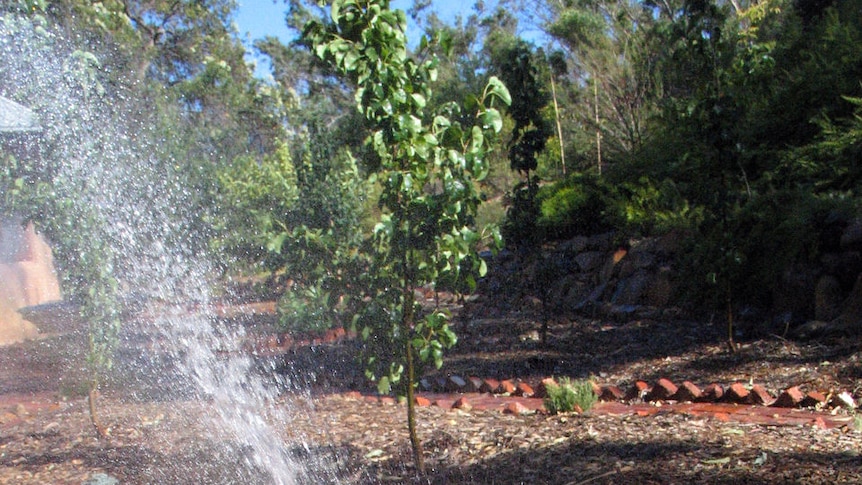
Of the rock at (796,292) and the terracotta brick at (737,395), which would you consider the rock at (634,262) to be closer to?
the rock at (796,292)

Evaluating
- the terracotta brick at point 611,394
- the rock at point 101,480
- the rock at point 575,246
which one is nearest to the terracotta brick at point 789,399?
the terracotta brick at point 611,394

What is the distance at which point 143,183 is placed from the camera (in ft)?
23.4

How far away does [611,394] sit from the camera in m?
5.29

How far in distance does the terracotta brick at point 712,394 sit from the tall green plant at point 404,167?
2.08 meters

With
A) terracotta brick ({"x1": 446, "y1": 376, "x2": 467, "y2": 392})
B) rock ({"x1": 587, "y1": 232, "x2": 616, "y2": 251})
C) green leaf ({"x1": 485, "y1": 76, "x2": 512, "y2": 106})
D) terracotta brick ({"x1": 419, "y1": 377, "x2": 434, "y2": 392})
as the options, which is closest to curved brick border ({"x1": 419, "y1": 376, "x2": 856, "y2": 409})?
terracotta brick ({"x1": 446, "y1": 376, "x2": 467, "y2": 392})

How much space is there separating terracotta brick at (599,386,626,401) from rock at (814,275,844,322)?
86.2 inches

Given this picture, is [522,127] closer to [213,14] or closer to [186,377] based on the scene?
[186,377]

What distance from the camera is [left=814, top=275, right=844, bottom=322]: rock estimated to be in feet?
21.0

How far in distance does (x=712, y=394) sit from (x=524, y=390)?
1316 millimetres

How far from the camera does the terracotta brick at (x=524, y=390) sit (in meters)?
5.62

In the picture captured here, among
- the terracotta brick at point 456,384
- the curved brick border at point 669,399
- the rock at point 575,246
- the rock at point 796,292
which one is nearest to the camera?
the curved brick border at point 669,399

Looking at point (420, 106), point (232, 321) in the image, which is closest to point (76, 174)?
point (420, 106)

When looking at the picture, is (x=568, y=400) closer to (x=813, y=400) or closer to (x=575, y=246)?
(x=813, y=400)

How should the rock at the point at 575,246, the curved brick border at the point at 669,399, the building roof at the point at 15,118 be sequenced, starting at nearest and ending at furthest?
the curved brick border at the point at 669,399, the building roof at the point at 15,118, the rock at the point at 575,246
